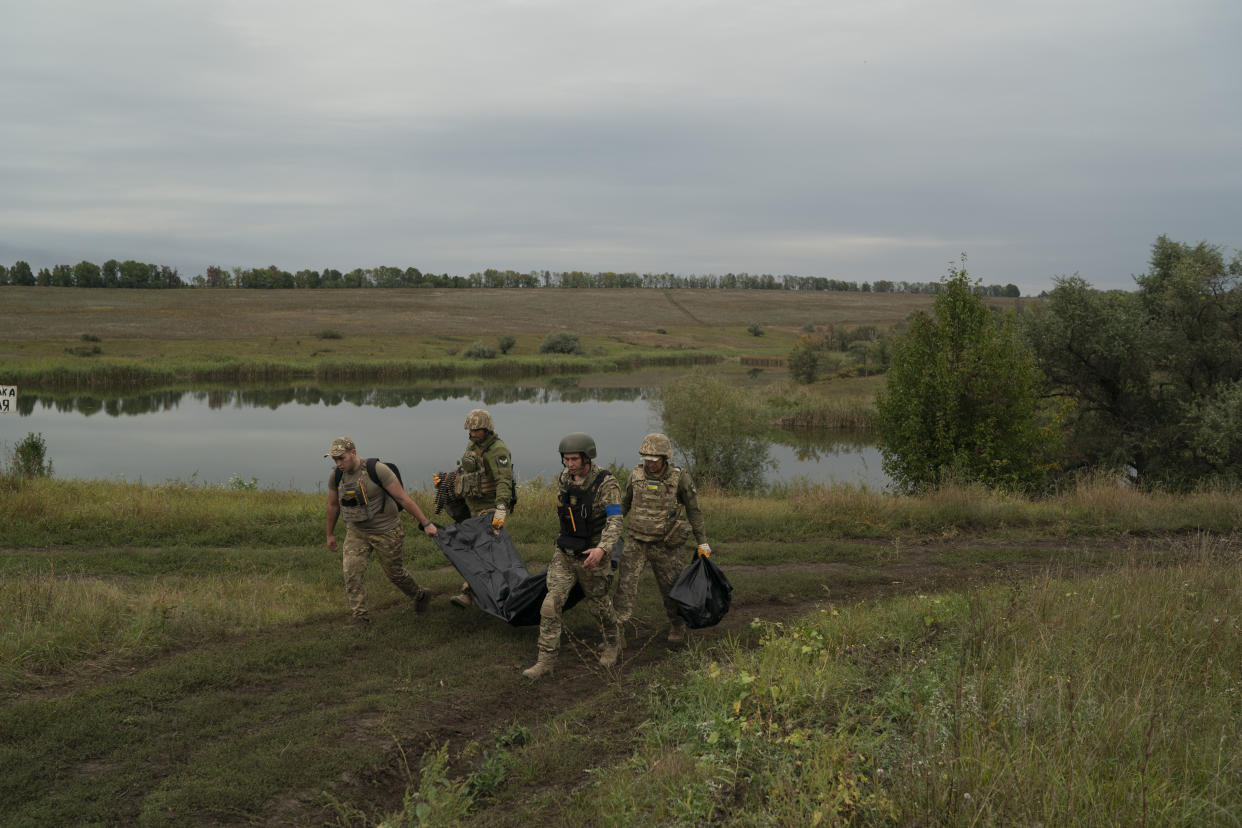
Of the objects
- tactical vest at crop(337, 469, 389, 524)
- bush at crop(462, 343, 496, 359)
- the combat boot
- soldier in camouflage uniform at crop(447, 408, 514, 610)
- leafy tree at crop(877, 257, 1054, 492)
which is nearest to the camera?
the combat boot

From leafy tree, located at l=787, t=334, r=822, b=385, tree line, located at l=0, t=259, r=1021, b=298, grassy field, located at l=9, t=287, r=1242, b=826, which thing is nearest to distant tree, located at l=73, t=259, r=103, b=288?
tree line, located at l=0, t=259, r=1021, b=298

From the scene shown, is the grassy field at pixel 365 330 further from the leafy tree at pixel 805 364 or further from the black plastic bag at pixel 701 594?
the black plastic bag at pixel 701 594

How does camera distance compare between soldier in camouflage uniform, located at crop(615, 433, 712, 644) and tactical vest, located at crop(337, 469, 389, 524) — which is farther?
tactical vest, located at crop(337, 469, 389, 524)

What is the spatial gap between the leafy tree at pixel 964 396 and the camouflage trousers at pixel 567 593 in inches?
655

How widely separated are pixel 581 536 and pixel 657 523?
0.83 meters

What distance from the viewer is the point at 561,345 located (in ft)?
274

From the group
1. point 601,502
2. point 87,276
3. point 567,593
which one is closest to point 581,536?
point 601,502

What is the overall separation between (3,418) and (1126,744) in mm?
46716

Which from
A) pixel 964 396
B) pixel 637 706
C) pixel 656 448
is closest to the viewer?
pixel 637 706

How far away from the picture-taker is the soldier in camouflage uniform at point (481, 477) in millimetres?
8969

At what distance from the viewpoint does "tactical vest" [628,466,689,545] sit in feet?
26.6

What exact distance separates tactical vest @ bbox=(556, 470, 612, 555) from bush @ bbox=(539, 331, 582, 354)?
74.6m

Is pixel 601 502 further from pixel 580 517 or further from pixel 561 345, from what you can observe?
pixel 561 345

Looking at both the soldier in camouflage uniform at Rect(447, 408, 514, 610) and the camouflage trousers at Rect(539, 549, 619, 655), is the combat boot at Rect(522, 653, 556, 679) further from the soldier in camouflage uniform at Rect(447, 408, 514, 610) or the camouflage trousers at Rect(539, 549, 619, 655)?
the soldier in camouflage uniform at Rect(447, 408, 514, 610)
